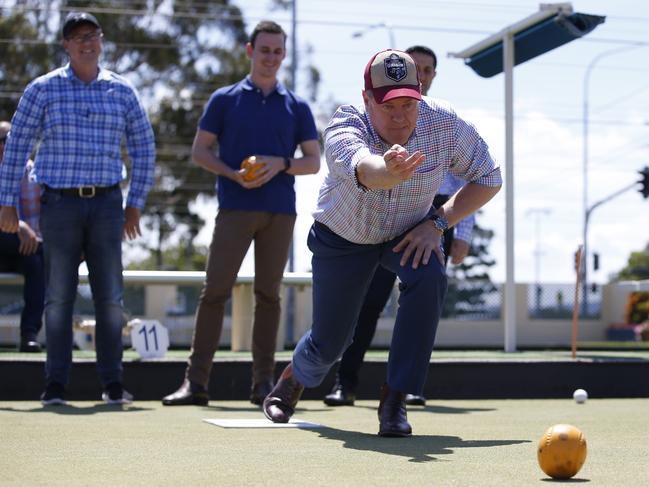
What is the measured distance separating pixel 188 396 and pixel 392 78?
9.03ft

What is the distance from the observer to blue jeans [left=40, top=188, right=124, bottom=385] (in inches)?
254

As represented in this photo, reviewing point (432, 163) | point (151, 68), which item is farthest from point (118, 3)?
point (432, 163)

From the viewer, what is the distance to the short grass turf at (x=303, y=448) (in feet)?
11.2

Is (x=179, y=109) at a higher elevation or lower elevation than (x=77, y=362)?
higher

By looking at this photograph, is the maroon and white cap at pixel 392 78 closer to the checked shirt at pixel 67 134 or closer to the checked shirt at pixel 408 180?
the checked shirt at pixel 408 180

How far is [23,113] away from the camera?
6531mm

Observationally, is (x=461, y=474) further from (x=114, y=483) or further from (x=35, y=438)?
(x=35, y=438)

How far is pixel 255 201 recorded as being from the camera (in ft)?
21.8

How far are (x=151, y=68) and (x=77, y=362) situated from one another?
1136 inches

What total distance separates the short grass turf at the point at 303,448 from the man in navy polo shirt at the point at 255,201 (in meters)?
0.45

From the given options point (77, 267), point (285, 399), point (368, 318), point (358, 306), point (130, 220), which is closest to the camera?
point (358, 306)

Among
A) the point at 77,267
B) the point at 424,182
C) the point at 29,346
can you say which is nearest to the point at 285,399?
the point at 424,182

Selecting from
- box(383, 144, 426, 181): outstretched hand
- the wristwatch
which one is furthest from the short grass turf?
box(383, 144, 426, 181): outstretched hand

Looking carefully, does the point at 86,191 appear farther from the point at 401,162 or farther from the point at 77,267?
the point at 401,162
